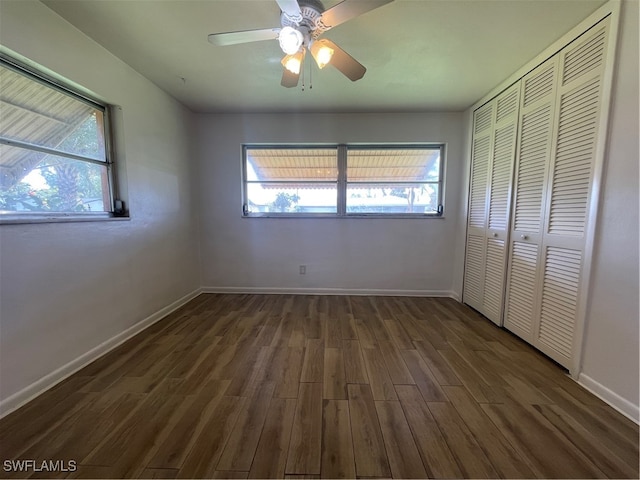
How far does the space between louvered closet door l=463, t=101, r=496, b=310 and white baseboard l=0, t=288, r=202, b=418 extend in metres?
3.61

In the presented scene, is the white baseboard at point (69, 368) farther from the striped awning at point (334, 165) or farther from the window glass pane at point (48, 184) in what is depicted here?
the striped awning at point (334, 165)

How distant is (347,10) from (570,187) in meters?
1.92

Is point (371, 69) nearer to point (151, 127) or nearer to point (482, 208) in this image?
point (482, 208)

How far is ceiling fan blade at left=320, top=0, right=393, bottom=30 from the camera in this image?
120 cm

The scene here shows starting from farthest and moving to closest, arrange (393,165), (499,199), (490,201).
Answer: (393,165), (490,201), (499,199)

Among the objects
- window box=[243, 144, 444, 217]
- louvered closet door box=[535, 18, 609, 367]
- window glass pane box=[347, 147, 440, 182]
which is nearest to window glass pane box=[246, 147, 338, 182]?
window box=[243, 144, 444, 217]

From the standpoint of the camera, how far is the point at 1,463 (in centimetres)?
109

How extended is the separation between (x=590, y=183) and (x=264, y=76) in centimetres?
269

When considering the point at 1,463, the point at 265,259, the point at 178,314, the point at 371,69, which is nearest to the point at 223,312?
the point at 178,314

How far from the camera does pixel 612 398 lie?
1.45 m

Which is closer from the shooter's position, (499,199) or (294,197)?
(499,199)

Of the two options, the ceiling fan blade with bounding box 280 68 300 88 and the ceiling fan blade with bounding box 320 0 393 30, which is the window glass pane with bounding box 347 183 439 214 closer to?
the ceiling fan blade with bounding box 280 68 300 88

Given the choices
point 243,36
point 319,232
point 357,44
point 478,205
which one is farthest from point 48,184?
point 478,205

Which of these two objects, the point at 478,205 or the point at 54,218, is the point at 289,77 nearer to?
the point at 54,218
